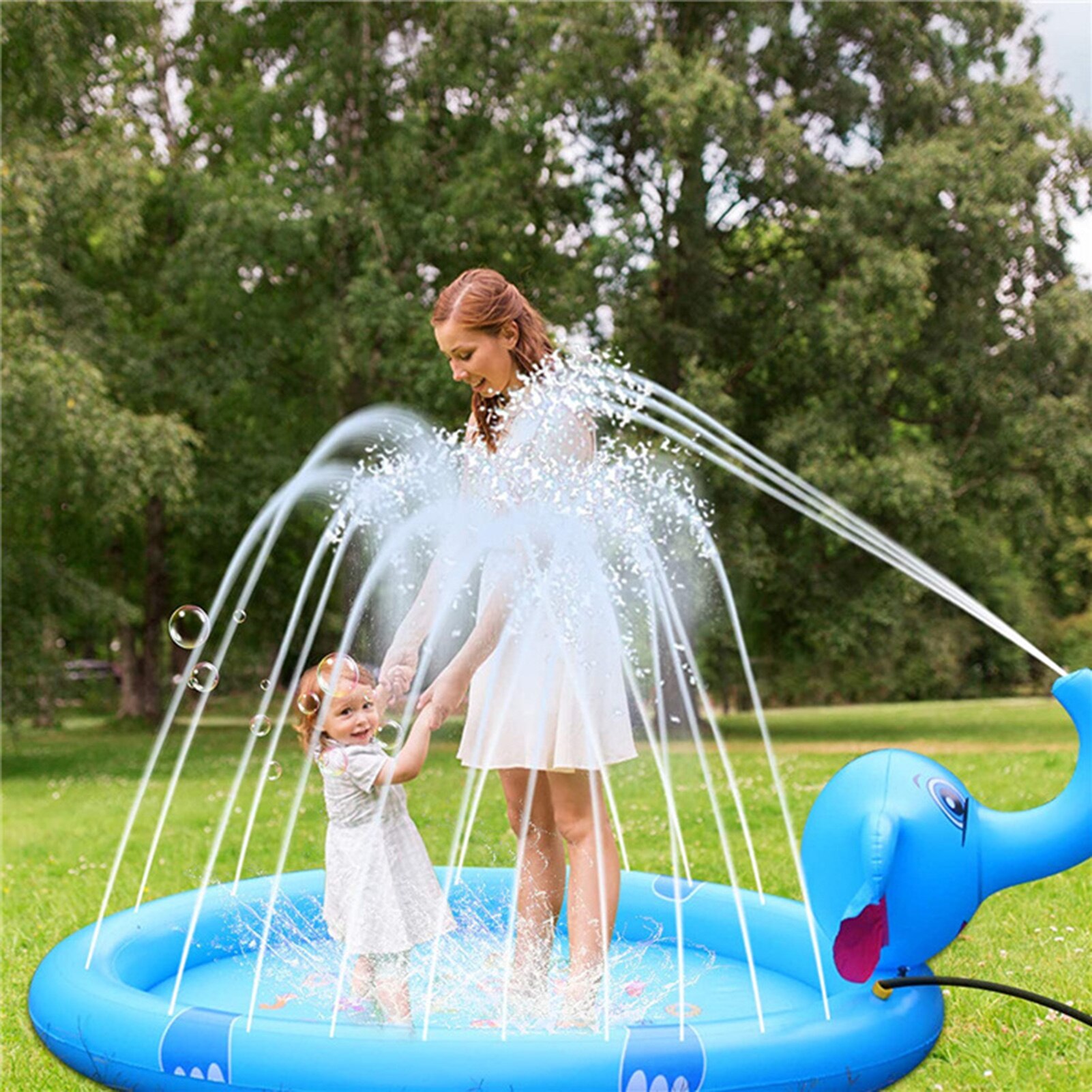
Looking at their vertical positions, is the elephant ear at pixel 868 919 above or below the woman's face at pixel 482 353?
below

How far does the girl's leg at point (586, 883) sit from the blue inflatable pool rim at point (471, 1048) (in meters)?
0.23

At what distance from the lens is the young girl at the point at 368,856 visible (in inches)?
136

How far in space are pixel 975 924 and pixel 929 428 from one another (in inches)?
482

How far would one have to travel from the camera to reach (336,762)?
3416mm

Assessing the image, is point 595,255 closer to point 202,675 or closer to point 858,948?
point 202,675

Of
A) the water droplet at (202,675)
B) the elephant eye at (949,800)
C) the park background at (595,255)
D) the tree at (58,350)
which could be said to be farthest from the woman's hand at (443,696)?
the park background at (595,255)

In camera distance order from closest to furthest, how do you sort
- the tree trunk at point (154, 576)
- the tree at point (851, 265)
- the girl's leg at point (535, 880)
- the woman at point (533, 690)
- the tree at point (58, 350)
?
the woman at point (533, 690)
the girl's leg at point (535, 880)
the tree at point (58, 350)
the tree at point (851, 265)
the tree trunk at point (154, 576)

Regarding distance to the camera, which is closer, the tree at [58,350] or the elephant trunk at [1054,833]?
the elephant trunk at [1054,833]

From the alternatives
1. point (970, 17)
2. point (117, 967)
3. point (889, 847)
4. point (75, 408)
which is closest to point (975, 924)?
point (889, 847)

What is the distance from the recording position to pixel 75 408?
11.3m

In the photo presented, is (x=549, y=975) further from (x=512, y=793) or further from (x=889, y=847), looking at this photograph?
(x=889, y=847)

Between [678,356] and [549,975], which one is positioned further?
[678,356]

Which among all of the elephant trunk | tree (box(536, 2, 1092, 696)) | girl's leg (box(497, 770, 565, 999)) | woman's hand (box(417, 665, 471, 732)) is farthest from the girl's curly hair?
tree (box(536, 2, 1092, 696))

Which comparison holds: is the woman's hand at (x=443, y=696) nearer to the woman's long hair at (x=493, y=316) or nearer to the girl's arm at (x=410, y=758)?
the girl's arm at (x=410, y=758)
